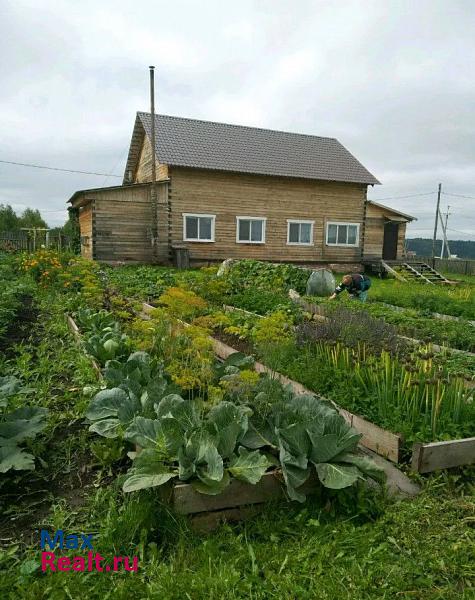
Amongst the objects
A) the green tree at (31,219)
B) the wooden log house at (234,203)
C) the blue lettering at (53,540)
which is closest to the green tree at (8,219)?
the green tree at (31,219)

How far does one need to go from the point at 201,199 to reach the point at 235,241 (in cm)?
239

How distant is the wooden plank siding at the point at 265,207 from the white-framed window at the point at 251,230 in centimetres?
16

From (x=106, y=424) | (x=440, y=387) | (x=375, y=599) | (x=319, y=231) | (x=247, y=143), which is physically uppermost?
(x=247, y=143)

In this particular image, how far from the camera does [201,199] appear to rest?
1938cm

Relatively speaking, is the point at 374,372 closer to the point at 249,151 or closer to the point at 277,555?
the point at 277,555

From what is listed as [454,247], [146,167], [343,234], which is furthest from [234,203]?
[454,247]

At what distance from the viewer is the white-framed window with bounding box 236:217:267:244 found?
795 inches

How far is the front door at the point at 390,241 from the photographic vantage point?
83.0 ft

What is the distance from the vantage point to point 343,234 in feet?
73.7

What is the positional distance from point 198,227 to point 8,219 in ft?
90.9

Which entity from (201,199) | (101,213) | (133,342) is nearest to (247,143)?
(201,199)

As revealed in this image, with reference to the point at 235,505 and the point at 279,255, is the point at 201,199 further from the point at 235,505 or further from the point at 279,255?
the point at 235,505

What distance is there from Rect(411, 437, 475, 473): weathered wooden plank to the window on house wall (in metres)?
19.6

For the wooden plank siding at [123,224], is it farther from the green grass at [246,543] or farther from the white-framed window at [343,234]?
the green grass at [246,543]
